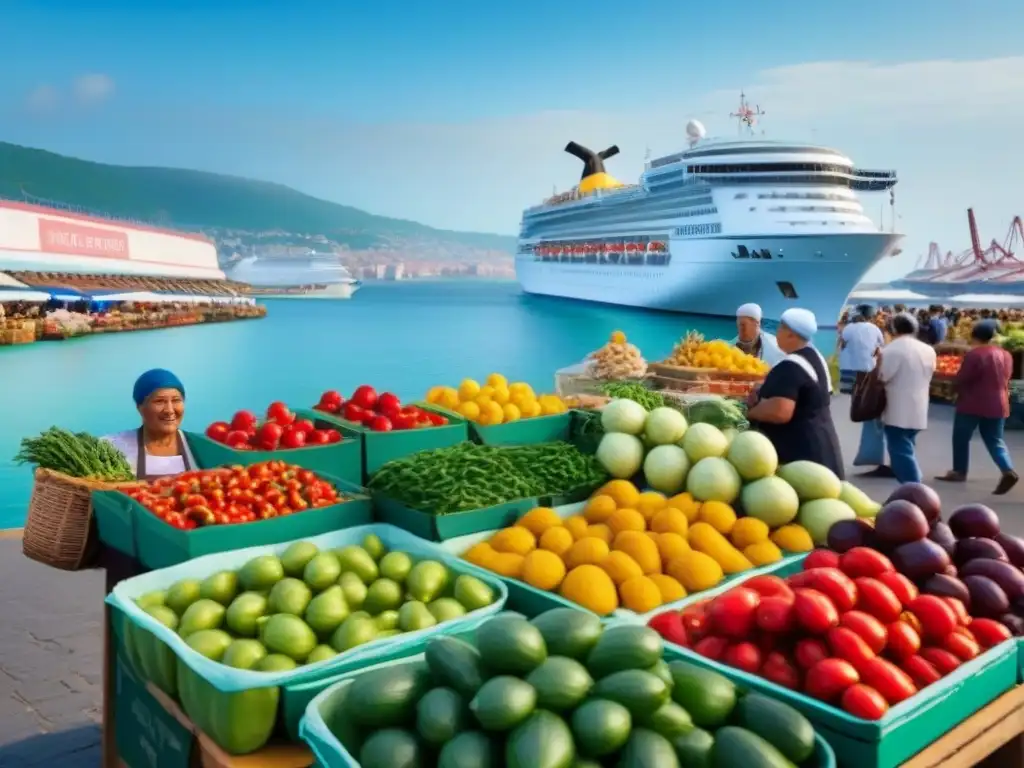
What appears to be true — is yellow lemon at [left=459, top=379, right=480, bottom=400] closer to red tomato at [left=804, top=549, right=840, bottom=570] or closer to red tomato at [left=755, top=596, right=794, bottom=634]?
red tomato at [left=804, top=549, right=840, bottom=570]

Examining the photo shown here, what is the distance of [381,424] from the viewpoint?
4203 millimetres

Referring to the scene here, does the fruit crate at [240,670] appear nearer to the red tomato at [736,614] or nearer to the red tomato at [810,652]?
the red tomato at [736,614]

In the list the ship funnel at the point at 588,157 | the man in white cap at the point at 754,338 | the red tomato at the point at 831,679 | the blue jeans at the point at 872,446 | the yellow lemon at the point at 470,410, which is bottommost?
the blue jeans at the point at 872,446

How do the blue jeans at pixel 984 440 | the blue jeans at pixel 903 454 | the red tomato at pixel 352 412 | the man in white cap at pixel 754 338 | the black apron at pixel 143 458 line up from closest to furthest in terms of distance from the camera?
the black apron at pixel 143 458 < the red tomato at pixel 352 412 < the man in white cap at pixel 754 338 < the blue jeans at pixel 903 454 < the blue jeans at pixel 984 440

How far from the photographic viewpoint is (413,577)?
2539 millimetres

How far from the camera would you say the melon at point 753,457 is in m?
3.27

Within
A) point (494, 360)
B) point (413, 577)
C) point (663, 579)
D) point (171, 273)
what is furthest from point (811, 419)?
point (171, 273)

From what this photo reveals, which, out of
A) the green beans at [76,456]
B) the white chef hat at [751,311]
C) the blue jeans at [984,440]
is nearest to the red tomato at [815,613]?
the green beans at [76,456]

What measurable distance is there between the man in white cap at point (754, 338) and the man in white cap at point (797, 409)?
6.47 feet

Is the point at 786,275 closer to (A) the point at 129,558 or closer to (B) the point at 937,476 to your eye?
(B) the point at 937,476

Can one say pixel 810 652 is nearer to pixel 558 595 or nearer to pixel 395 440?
pixel 558 595

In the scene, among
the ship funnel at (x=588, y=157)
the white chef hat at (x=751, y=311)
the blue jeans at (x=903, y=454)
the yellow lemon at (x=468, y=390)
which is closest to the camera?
the yellow lemon at (x=468, y=390)

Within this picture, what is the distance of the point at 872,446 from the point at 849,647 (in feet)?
21.7

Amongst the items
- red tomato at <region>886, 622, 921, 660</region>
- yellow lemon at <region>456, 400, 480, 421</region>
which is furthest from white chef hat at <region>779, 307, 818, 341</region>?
red tomato at <region>886, 622, 921, 660</region>
